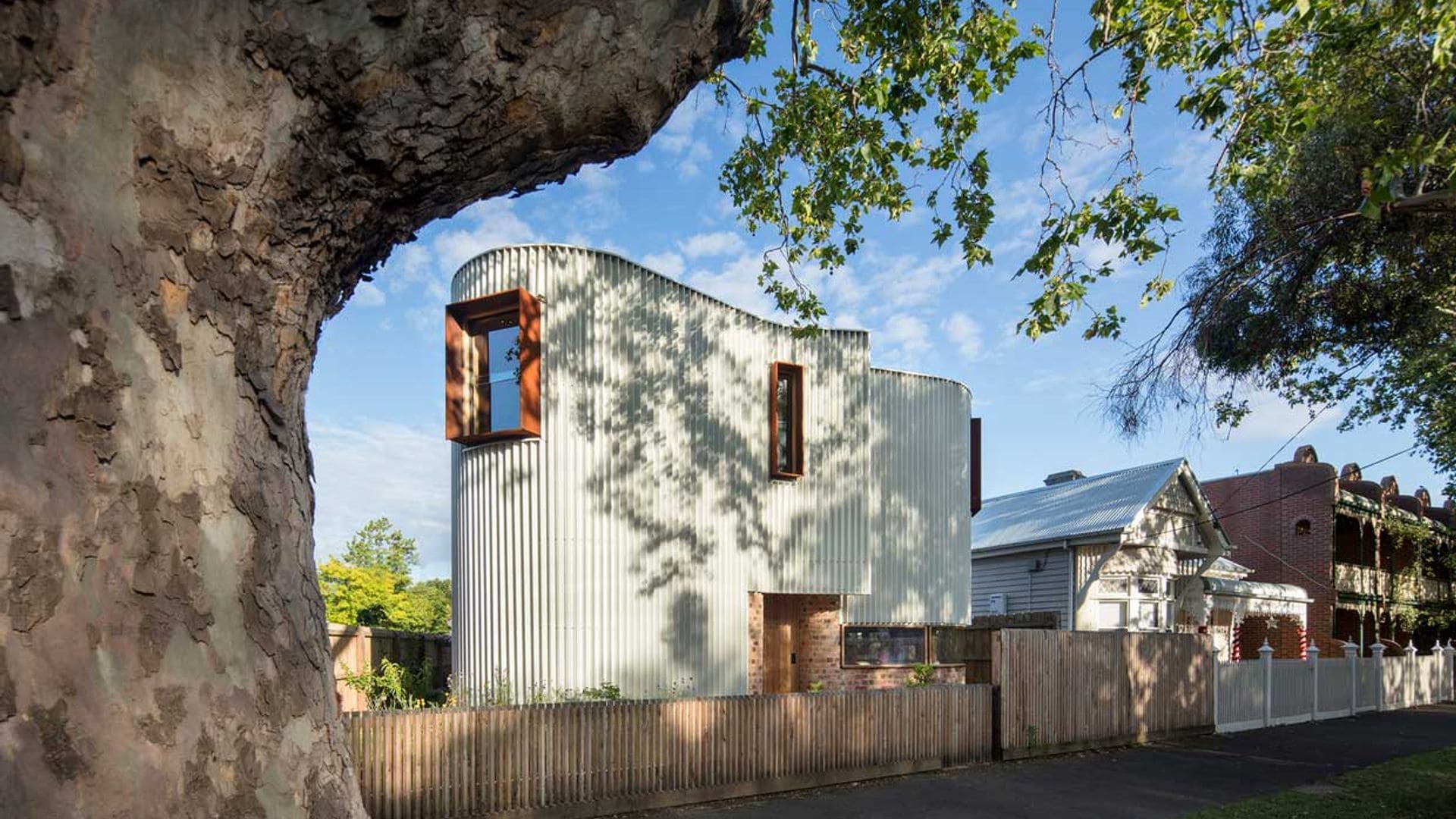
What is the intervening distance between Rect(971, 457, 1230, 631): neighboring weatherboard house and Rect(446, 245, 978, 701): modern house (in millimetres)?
5264

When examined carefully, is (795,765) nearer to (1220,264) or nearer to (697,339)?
(697,339)

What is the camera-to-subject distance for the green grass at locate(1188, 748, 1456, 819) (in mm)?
10234

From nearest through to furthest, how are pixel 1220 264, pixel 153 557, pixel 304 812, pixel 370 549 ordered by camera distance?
pixel 153 557
pixel 304 812
pixel 1220 264
pixel 370 549

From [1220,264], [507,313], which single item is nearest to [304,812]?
[507,313]

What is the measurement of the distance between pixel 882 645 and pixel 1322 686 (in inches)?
440

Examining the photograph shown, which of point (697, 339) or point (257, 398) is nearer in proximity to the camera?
point (257, 398)

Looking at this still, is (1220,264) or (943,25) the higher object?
(943,25)

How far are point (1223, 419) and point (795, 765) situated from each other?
724 cm

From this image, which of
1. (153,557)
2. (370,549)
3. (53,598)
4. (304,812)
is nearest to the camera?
(53,598)

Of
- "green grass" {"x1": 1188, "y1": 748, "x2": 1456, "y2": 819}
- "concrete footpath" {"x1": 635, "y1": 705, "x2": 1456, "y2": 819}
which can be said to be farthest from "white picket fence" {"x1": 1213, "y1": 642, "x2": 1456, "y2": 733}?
"green grass" {"x1": 1188, "y1": 748, "x2": 1456, "y2": 819}

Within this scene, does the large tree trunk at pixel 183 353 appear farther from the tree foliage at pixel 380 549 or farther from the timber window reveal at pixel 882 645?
the tree foliage at pixel 380 549

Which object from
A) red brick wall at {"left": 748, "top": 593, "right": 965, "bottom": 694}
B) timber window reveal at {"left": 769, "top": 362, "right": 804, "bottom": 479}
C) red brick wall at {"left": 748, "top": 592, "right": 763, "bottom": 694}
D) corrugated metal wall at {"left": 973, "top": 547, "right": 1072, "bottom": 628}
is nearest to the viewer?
red brick wall at {"left": 748, "top": 592, "right": 763, "bottom": 694}

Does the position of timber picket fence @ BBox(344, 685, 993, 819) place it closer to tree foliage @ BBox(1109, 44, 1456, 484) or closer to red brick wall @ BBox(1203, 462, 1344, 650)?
tree foliage @ BBox(1109, 44, 1456, 484)

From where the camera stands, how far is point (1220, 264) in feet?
40.0
